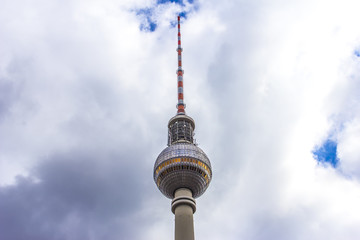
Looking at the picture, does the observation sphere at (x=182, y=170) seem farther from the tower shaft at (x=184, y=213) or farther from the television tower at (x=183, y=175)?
the tower shaft at (x=184, y=213)

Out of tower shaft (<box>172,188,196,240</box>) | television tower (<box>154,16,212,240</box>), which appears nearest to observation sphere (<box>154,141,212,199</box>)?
television tower (<box>154,16,212,240</box>)

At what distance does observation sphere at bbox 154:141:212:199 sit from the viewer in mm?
75000

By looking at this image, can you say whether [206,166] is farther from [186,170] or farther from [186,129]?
[186,129]

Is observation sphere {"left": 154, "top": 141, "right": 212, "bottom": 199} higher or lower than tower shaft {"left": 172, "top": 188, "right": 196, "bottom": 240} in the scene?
higher

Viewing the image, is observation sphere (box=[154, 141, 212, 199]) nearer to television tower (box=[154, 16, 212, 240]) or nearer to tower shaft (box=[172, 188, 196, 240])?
television tower (box=[154, 16, 212, 240])

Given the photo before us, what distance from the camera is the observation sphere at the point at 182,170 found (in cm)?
7500

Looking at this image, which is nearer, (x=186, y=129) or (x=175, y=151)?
(x=175, y=151)

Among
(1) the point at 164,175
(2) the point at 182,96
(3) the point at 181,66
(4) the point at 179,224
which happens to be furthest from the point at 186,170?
(3) the point at 181,66

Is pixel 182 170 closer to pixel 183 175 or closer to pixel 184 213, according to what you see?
pixel 183 175

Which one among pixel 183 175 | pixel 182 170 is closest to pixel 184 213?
pixel 183 175

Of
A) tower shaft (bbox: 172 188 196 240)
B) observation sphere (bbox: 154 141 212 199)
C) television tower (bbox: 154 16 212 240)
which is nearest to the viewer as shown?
tower shaft (bbox: 172 188 196 240)

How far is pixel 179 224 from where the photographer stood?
69.0 metres

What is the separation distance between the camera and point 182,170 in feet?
245

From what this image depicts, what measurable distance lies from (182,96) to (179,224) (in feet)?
121
